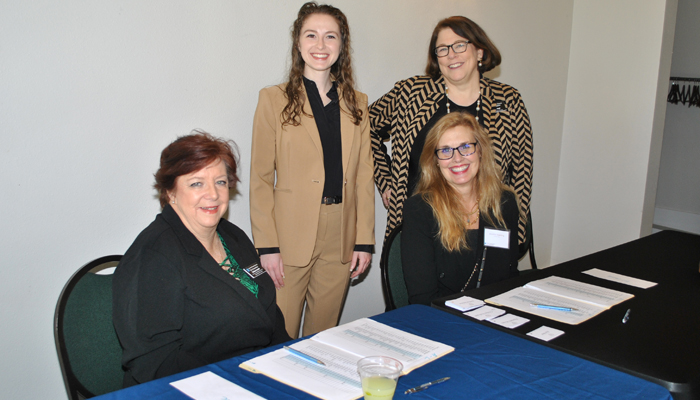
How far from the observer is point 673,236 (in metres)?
3.01

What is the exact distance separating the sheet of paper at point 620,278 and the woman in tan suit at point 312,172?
1016 mm

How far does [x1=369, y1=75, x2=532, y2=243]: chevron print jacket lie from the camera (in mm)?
2742

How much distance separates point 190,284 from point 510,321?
0.99 m

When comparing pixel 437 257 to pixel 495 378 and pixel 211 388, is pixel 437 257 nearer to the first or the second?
pixel 495 378

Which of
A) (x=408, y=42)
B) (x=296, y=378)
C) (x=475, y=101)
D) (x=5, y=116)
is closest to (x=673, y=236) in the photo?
(x=475, y=101)

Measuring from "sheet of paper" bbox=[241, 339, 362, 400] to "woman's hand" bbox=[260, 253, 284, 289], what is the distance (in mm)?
932

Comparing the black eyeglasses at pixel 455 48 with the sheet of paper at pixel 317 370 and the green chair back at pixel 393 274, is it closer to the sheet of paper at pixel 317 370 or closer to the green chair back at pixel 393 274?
the green chair back at pixel 393 274

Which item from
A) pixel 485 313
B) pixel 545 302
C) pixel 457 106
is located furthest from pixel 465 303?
pixel 457 106

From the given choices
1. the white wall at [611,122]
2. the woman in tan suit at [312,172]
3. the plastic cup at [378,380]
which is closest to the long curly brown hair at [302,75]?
the woman in tan suit at [312,172]

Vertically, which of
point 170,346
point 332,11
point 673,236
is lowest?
point 170,346

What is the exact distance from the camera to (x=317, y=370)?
4.25ft

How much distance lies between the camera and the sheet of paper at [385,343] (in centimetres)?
138

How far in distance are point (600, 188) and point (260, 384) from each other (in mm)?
4194

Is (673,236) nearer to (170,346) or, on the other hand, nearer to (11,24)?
(170,346)
